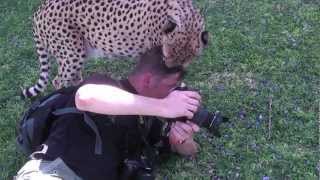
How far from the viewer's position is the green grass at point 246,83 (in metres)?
3.87

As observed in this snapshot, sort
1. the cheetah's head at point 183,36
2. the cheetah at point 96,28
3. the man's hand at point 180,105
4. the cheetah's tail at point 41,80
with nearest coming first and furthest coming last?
the man's hand at point 180,105
the cheetah's head at point 183,36
the cheetah at point 96,28
the cheetah's tail at point 41,80

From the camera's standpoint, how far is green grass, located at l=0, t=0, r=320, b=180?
3870 millimetres

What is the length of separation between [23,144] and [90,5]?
1.20 m

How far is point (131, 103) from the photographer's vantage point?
9.92 feet

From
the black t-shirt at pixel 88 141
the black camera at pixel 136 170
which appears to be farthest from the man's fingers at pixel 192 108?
the black camera at pixel 136 170

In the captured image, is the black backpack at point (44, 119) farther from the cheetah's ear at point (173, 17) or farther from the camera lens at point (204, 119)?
the cheetah's ear at point (173, 17)

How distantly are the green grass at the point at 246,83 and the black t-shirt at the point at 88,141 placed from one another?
627 mm

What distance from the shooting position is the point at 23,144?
3.48 m

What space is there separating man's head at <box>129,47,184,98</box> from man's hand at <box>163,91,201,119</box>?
111 mm

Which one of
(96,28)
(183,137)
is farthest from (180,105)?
(96,28)

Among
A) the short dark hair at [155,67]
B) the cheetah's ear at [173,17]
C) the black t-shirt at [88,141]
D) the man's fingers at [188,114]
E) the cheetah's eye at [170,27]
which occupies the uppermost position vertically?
the cheetah's ear at [173,17]

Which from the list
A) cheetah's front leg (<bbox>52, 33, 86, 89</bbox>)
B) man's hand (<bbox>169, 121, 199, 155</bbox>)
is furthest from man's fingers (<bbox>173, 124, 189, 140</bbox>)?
cheetah's front leg (<bbox>52, 33, 86, 89</bbox>)

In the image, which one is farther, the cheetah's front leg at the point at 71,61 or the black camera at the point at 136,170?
the cheetah's front leg at the point at 71,61

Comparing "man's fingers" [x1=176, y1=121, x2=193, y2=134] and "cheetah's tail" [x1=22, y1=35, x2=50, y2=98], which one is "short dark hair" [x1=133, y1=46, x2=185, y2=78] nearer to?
"man's fingers" [x1=176, y1=121, x2=193, y2=134]
